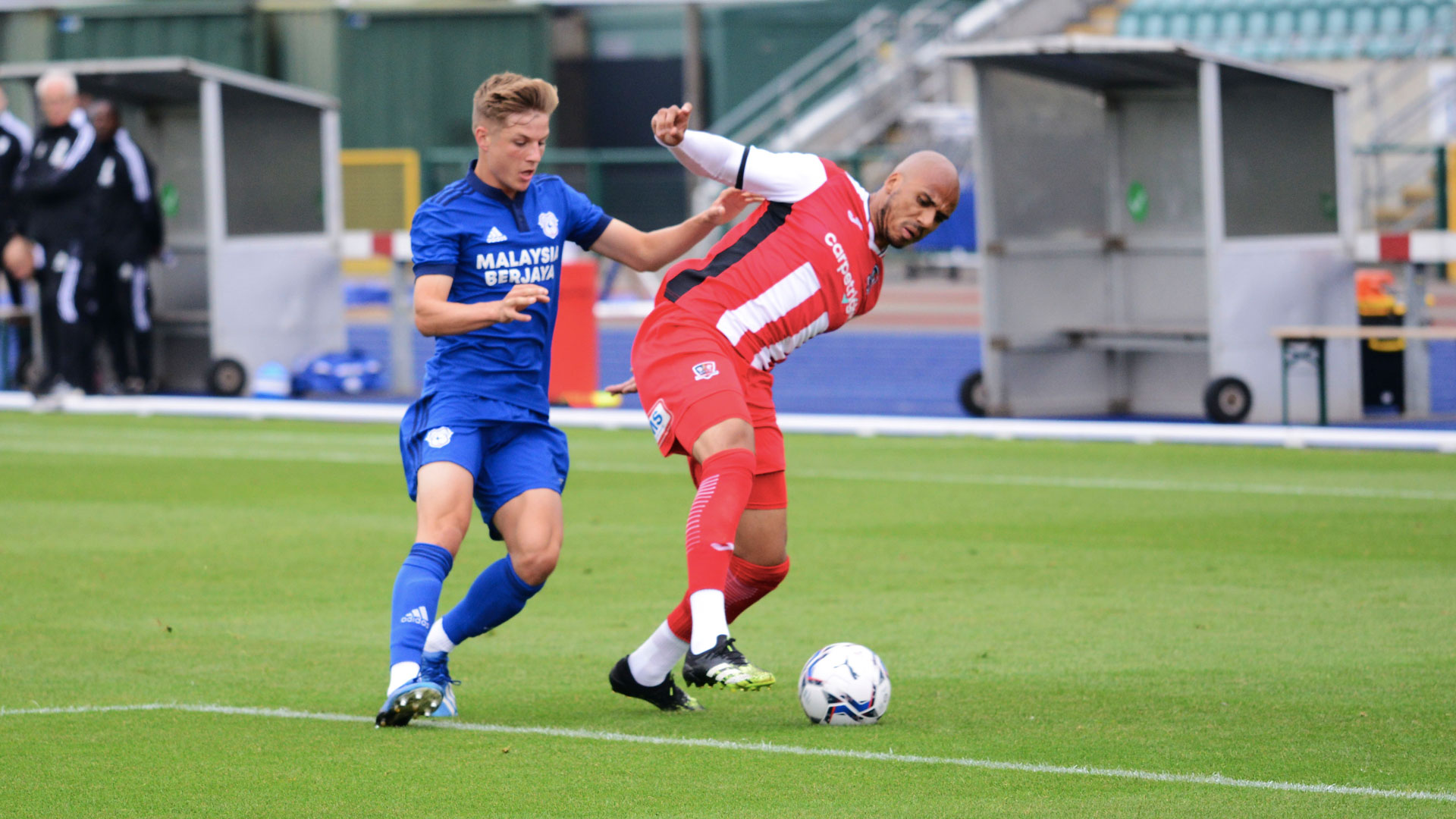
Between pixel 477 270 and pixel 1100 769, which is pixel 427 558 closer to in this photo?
pixel 477 270

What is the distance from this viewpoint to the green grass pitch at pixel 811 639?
5207 millimetres

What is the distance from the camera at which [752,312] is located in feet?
20.0

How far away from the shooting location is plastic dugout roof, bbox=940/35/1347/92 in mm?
15453

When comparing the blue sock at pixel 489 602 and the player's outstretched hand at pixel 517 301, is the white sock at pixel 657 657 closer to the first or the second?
the blue sock at pixel 489 602

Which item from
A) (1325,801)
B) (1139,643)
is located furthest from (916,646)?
(1325,801)

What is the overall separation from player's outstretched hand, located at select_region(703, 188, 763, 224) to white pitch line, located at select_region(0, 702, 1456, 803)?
1.59m

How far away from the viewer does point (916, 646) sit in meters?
7.46

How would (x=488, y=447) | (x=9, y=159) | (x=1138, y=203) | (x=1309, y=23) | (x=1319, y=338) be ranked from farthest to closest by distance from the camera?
(x=1309, y=23) → (x=9, y=159) → (x=1138, y=203) → (x=1319, y=338) → (x=488, y=447)

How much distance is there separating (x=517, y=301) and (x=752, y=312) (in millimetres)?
766

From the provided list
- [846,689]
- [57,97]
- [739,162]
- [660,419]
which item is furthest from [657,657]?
[57,97]

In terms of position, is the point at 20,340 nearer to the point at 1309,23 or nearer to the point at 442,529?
the point at 442,529

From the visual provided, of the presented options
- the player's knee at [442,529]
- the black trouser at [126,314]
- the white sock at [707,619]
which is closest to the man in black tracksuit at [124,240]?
the black trouser at [126,314]

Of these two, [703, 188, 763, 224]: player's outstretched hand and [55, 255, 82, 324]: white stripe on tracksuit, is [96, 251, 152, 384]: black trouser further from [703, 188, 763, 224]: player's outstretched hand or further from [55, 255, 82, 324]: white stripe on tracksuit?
[703, 188, 763, 224]: player's outstretched hand

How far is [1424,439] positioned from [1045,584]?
6.20 m
